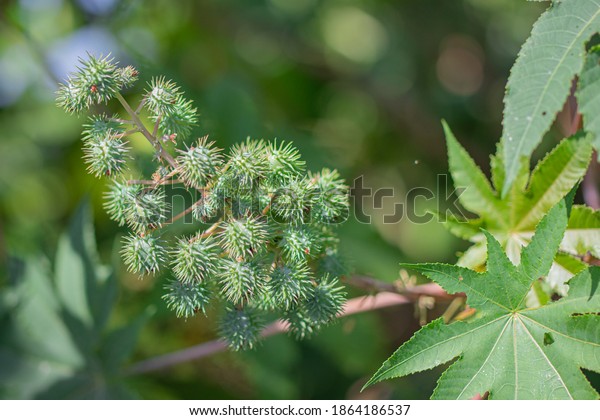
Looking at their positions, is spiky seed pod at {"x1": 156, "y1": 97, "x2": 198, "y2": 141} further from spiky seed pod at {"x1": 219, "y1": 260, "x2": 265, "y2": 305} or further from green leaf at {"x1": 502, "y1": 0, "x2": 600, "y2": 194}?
green leaf at {"x1": 502, "y1": 0, "x2": 600, "y2": 194}

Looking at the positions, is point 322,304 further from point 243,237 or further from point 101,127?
point 101,127

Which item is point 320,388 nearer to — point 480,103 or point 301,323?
point 301,323

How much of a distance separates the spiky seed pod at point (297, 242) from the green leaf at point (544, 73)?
550 millimetres

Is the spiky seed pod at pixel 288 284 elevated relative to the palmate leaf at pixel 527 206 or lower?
lower

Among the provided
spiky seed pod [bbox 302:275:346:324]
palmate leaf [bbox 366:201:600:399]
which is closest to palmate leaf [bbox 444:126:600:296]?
palmate leaf [bbox 366:201:600:399]

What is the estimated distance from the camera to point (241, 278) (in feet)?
5.28

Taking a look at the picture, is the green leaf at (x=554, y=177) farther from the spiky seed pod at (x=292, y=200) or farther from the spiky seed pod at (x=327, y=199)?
the spiky seed pod at (x=292, y=200)

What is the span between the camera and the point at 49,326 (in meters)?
2.83

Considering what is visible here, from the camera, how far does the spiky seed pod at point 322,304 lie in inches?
68.4

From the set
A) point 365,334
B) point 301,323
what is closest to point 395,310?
point 365,334

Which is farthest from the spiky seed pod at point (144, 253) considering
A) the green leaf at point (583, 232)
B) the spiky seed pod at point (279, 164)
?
the green leaf at point (583, 232)

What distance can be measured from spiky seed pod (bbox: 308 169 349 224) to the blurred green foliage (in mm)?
2092

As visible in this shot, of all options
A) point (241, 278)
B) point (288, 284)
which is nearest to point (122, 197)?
point (241, 278)

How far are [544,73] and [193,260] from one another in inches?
42.7
